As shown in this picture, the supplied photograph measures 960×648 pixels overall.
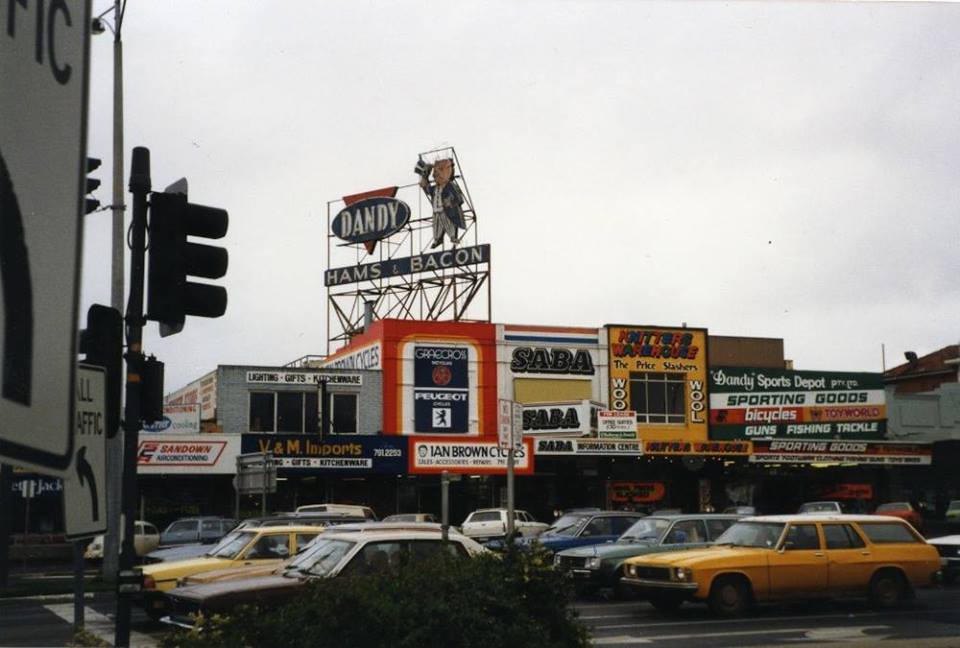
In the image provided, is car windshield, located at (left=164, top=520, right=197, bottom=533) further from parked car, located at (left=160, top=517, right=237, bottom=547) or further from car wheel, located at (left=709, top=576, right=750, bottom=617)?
car wheel, located at (left=709, top=576, right=750, bottom=617)

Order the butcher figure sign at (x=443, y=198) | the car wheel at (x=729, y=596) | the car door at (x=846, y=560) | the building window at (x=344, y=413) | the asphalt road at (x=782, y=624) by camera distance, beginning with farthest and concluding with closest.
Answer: the butcher figure sign at (x=443, y=198) → the building window at (x=344, y=413) → the car door at (x=846, y=560) → the car wheel at (x=729, y=596) → the asphalt road at (x=782, y=624)

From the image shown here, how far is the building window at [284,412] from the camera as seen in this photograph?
139 feet

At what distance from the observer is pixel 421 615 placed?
8.09m

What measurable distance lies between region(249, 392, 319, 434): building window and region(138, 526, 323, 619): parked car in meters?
25.1

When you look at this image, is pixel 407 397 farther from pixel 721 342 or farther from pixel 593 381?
pixel 721 342

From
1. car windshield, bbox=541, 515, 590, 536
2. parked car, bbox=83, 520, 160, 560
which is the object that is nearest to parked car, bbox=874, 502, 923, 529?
car windshield, bbox=541, 515, 590, 536

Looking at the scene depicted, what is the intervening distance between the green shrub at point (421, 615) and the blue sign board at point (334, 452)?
30370mm

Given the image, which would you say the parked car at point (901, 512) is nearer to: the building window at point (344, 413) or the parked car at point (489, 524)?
the parked car at point (489, 524)

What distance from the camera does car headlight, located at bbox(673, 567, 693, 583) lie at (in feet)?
54.1

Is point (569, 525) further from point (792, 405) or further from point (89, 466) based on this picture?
point (792, 405)

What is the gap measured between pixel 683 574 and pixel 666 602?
127 cm

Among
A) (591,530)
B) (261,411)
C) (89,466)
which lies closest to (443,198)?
(261,411)

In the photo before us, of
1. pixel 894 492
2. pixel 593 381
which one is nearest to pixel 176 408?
pixel 593 381

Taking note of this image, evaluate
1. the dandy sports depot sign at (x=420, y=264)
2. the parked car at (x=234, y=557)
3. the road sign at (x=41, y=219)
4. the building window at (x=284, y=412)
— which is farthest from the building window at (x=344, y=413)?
the road sign at (x=41, y=219)
